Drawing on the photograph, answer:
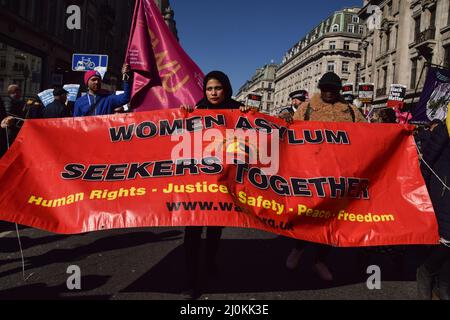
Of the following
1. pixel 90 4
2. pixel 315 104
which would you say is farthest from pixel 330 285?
pixel 90 4

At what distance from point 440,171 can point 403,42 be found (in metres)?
36.8

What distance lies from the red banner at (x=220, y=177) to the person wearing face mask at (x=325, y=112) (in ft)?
0.90

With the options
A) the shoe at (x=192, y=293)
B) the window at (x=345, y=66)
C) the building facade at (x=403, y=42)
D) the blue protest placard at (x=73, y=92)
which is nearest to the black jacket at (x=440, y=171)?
the shoe at (x=192, y=293)

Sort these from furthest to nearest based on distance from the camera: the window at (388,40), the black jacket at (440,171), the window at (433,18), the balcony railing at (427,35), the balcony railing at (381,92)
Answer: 1. the window at (388,40)
2. the balcony railing at (381,92)
3. the window at (433,18)
4. the balcony railing at (427,35)
5. the black jacket at (440,171)

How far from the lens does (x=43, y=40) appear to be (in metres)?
20.5

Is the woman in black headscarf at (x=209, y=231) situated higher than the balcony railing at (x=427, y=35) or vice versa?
the balcony railing at (x=427, y=35)

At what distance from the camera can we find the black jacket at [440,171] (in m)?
3.21

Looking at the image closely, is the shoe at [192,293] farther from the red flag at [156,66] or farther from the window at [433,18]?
the window at [433,18]

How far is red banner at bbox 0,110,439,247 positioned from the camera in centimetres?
328

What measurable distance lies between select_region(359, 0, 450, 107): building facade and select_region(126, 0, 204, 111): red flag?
2231 centimetres

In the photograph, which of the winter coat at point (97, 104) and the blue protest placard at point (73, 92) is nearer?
the winter coat at point (97, 104)

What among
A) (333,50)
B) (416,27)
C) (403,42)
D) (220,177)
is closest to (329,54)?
(333,50)

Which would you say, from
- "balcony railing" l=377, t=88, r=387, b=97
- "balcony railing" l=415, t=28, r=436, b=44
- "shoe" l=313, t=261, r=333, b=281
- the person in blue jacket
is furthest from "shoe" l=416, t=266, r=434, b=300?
"balcony railing" l=377, t=88, r=387, b=97

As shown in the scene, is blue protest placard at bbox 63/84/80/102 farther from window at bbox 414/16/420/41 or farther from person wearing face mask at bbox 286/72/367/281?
window at bbox 414/16/420/41
